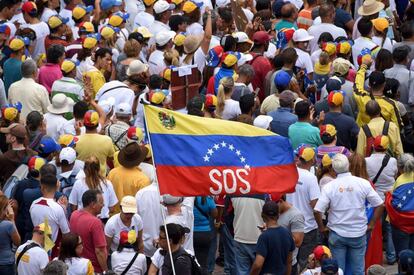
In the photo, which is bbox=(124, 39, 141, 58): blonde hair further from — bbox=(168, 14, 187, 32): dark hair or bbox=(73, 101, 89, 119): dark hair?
bbox=(73, 101, 89, 119): dark hair

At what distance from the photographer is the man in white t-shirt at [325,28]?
2277cm

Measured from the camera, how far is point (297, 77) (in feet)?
69.6

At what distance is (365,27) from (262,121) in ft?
13.2

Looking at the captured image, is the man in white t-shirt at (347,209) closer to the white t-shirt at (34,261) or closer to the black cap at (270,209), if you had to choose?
the black cap at (270,209)

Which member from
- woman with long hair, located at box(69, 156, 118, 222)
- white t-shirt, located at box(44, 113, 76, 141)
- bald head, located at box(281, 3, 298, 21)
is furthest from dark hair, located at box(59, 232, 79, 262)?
bald head, located at box(281, 3, 298, 21)

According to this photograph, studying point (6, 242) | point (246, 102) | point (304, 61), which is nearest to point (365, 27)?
point (304, 61)

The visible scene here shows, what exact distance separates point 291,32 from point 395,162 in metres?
4.18

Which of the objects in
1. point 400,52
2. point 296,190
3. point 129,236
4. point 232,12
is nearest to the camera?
point 129,236

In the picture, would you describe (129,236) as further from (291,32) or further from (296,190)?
(291,32)

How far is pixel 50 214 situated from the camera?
16.6 metres

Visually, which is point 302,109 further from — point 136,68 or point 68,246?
point 68,246

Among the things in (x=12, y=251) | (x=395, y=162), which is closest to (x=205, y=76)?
(x=395, y=162)

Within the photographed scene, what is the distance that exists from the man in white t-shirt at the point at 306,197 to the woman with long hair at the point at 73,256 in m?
2.87

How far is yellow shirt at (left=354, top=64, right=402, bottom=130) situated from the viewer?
19797mm
